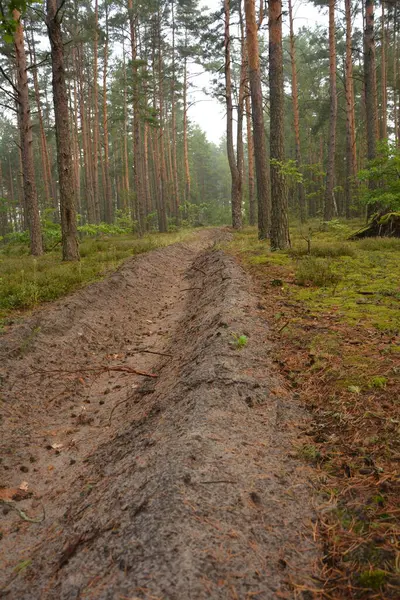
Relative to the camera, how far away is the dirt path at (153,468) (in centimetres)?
156

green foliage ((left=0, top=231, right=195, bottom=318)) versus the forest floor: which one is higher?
green foliage ((left=0, top=231, right=195, bottom=318))

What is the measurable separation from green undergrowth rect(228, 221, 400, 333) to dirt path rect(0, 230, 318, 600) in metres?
1.20

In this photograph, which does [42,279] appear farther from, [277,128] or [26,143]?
[26,143]

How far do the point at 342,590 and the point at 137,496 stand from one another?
41.2 inches

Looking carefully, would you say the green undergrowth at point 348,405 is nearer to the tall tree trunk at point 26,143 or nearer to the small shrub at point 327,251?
the small shrub at point 327,251

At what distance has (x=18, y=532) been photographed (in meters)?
2.25

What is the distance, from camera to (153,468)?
216 cm

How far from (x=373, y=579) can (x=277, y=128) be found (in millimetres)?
9949

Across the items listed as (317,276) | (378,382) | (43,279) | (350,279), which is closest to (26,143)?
(43,279)

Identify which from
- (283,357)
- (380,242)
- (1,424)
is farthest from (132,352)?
(380,242)

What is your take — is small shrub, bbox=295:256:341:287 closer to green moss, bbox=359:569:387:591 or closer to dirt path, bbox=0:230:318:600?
dirt path, bbox=0:230:318:600

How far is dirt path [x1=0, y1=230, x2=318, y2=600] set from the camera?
1.56 meters

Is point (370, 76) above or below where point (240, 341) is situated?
above

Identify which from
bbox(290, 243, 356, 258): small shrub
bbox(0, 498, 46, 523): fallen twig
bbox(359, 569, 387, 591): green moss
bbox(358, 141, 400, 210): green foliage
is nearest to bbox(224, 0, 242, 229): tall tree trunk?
bbox(358, 141, 400, 210): green foliage
